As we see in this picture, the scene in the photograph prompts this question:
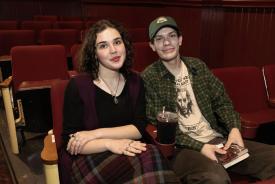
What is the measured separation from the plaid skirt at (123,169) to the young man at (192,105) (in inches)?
8.5

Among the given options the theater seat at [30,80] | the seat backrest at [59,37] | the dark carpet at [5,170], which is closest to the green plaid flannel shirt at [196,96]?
the theater seat at [30,80]

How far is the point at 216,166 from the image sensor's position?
4.11 ft

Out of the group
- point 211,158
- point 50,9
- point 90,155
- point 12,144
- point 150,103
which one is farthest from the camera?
point 50,9

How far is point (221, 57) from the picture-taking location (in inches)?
127

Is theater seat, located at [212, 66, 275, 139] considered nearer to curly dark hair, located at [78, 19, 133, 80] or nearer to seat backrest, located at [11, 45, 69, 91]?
curly dark hair, located at [78, 19, 133, 80]

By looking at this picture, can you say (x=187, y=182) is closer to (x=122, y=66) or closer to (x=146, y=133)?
(x=146, y=133)

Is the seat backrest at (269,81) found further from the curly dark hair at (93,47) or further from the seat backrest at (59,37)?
the seat backrest at (59,37)

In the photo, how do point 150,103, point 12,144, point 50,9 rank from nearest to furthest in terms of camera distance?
point 150,103
point 12,144
point 50,9

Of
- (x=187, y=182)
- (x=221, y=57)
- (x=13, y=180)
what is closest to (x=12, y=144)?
(x=13, y=180)

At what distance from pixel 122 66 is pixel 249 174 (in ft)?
2.27

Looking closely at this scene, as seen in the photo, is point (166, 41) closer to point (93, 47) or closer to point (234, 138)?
point (93, 47)

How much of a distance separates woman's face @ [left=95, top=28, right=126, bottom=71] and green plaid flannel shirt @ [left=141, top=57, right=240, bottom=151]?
0.76ft

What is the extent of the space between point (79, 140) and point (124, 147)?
170 millimetres

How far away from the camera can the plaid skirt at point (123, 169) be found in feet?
3.58
